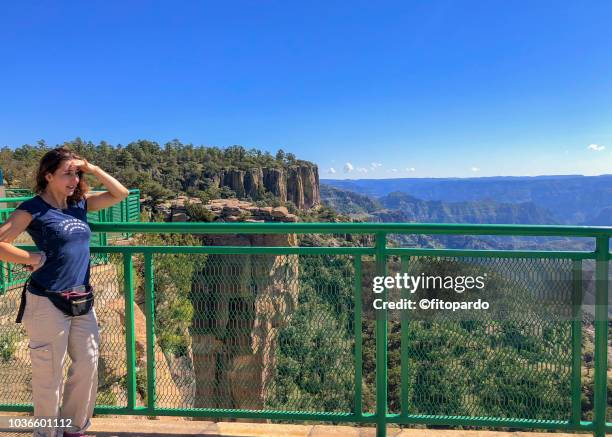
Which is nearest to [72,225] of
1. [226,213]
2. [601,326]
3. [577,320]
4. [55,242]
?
[55,242]

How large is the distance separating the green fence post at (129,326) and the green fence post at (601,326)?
2845 mm

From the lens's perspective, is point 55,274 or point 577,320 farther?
point 577,320

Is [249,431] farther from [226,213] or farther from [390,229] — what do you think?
[226,213]

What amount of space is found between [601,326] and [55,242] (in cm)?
308

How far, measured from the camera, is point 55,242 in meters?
2.34

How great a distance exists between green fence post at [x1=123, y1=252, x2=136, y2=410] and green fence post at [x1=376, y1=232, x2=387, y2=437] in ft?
5.13

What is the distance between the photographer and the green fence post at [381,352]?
2.81 metres

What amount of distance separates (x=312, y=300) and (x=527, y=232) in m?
1.35

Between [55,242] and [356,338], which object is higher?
[55,242]

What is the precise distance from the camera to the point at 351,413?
294 cm

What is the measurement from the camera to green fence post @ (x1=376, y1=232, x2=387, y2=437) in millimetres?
2807

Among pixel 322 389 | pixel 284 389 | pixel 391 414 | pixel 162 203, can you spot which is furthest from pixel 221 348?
pixel 162 203

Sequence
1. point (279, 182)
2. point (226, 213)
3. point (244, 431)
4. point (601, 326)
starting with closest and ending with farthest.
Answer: point (601, 326) → point (244, 431) → point (226, 213) → point (279, 182)

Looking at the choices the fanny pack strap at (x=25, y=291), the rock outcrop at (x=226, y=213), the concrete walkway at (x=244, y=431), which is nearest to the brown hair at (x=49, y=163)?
the fanny pack strap at (x=25, y=291)
